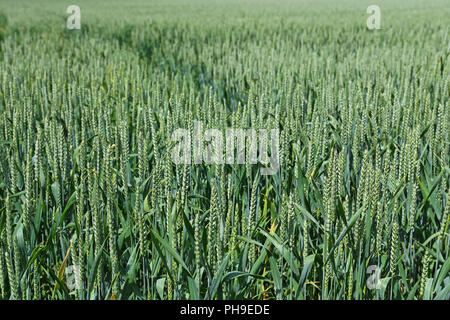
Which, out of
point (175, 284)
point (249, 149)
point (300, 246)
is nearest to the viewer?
point (175, 284)

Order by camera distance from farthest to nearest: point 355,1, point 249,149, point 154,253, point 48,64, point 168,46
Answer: point 355,1
point 168,46
point 48,64
point 249,149
point 154,253

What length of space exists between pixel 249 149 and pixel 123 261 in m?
0.58

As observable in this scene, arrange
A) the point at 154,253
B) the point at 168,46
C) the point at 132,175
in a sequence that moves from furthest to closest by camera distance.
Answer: the point at 168,46 → the point at 132,175 → the point at 154,253

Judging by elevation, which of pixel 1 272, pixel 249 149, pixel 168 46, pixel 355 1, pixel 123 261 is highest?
pixel 355 1

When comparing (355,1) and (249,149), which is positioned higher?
(355,1)

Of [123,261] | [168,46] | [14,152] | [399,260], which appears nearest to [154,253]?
[123,261]

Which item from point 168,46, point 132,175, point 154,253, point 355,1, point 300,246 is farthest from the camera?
point 355,1

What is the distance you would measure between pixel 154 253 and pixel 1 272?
403mm

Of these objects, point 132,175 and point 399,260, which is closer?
point 399,260
